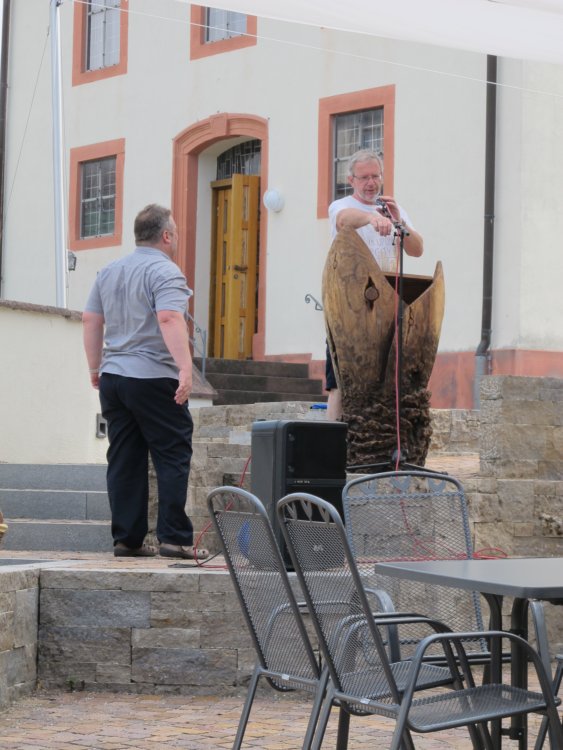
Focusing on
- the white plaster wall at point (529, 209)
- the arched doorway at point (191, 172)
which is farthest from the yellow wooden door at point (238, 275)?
the white plaster wall at point (529, 209)

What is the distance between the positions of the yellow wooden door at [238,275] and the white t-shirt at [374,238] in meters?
9.60

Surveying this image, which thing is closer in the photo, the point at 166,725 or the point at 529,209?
the point at 166,725

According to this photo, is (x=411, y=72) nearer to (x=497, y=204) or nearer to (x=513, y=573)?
(x=497, y=204)

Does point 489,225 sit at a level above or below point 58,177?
below

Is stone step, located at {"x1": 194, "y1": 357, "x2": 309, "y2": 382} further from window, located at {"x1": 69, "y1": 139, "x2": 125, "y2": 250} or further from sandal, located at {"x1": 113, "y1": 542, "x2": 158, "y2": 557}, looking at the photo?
sandal, located at {"x1": 113, "y1": 542, "x2": 158, "y2": 557}

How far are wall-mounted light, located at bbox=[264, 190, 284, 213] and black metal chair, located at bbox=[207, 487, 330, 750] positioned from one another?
43.8 feet

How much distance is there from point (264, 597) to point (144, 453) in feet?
10.1

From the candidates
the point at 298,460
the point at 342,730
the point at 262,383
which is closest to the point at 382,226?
the point at 298,460

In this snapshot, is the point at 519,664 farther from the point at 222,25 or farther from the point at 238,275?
the point at 222,25

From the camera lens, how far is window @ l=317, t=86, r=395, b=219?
1627 cm

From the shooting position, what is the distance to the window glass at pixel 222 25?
59.3 ft

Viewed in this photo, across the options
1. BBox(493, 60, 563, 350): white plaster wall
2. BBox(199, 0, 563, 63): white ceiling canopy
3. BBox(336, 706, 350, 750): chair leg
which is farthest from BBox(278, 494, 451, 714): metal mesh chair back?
BBox(493, 60, 563, 350): white plaster wall

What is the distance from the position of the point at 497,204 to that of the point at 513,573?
11527 millimetres

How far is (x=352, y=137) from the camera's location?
16.8 m
